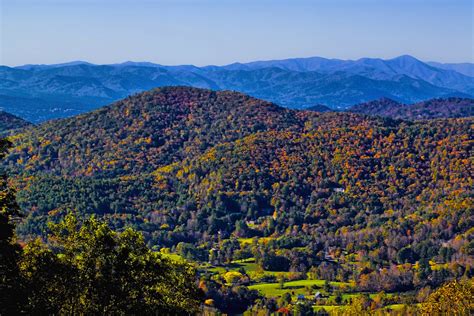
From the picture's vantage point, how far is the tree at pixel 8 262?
23.5m

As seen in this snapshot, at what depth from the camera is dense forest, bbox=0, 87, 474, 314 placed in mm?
97875

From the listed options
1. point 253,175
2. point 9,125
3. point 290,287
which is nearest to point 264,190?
point 253,175

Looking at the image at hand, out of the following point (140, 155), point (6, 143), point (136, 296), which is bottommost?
point (140, 155)

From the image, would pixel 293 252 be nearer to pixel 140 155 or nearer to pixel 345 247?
pixel 345 247

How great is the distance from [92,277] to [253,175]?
361ft

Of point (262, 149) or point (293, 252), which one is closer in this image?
point (293, 252)

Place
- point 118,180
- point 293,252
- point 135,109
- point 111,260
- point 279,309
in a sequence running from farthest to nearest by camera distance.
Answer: point 135,109, point 118,180, point 293,252, point 279,309, point 111,260

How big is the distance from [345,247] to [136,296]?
3530 inches

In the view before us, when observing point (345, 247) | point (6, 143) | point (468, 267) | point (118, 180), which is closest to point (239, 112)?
point (118, 180)

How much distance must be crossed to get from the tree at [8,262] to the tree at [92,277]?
0.64 m

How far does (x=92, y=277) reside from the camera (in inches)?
1018

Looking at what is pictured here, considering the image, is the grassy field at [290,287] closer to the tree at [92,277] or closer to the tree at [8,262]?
the tree at [92,277]

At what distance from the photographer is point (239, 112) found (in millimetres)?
172125

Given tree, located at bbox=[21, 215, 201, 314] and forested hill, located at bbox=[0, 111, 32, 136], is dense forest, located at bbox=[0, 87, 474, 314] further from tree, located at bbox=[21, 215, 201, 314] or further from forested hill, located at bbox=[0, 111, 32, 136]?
tree, located at bbox=[21, 215, 201, 314]
